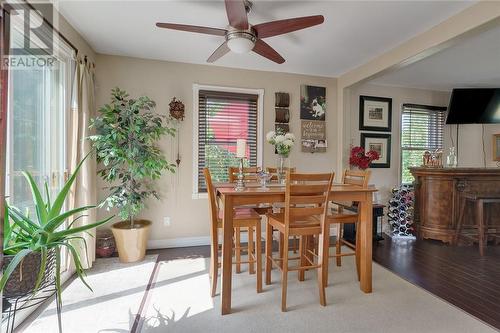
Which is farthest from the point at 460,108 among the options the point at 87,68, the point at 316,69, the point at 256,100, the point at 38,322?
the point at 38,322

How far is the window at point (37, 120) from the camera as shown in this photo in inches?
75.3

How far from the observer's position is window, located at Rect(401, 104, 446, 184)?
4590mm

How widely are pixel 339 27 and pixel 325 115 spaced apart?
169 centimetres

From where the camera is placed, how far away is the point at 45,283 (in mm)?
1502

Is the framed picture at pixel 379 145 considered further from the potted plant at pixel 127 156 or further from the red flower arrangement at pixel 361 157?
the potted plant at pixel 127 156

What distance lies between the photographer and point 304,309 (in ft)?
6.88

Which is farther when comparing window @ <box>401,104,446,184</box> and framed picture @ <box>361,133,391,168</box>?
window @ <box>401,104,446,184</box>

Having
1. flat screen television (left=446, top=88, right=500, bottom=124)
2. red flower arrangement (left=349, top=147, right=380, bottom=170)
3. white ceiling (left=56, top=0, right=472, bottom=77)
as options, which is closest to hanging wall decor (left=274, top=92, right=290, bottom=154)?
white ceiling (left=56, top=0, right=472, bottom=77)

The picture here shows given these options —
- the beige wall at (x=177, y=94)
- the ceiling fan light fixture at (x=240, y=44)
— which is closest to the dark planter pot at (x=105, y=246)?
the beige wall at (x=177, y=94)

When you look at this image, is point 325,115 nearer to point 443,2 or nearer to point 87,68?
point 443,2

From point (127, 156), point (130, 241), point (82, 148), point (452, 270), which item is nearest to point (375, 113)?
point (452, 270)

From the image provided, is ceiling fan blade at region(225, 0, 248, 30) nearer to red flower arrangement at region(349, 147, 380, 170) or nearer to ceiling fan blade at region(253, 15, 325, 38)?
ceiling fan blade at region(253, 15, 325, 38)

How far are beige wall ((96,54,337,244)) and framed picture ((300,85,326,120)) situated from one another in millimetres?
497

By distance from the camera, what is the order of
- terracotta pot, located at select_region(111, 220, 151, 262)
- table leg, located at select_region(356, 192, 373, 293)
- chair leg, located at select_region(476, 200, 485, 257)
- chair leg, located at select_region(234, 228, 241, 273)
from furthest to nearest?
chair leg, located at select_region(476, 200, 485, 257) < terracotta pot, located at select_region(111, 220, 151, 262) < chair leg, located at select_region(234, 228, 241, 273) < table leg, located at select_region(356, 192, 373, 293)
